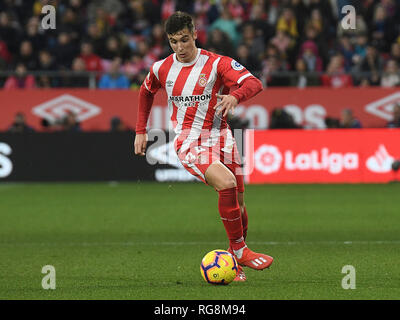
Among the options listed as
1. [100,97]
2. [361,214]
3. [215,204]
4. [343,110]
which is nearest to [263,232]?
[361,214]

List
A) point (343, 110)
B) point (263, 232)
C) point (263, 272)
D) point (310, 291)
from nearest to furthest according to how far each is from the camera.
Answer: point (310, 291) < point (263, 272) < point (263, 232) < point (343, 110)

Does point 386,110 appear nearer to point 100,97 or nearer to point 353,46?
point 353,46

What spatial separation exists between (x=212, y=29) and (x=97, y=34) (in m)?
2.40

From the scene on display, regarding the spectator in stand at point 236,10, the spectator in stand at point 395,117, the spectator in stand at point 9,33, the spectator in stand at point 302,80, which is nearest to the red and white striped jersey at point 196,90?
the spectator in stand at point 395,117

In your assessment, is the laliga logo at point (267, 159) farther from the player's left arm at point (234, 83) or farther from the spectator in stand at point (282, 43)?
the player's left arm at point (234, 83)

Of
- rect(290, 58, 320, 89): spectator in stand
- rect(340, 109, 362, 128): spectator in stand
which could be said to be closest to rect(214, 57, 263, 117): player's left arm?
rect(340, 109, 362, 128): spectator in stand

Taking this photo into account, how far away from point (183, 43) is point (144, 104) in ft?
2.65

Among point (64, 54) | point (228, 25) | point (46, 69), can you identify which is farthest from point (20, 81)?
point (228, 25)

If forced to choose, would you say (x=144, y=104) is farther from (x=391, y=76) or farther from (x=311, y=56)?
(x=311, y=56)

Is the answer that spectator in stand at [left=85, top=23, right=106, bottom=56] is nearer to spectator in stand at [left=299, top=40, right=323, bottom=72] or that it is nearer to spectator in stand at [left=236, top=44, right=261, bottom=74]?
spectator in stand at [left=236, top=44, right=261, bottom=74]

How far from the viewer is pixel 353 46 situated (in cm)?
1841

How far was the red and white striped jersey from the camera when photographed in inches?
284

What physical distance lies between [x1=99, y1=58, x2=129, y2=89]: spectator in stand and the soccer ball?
445 inches

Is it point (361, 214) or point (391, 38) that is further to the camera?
point (391, 38)
